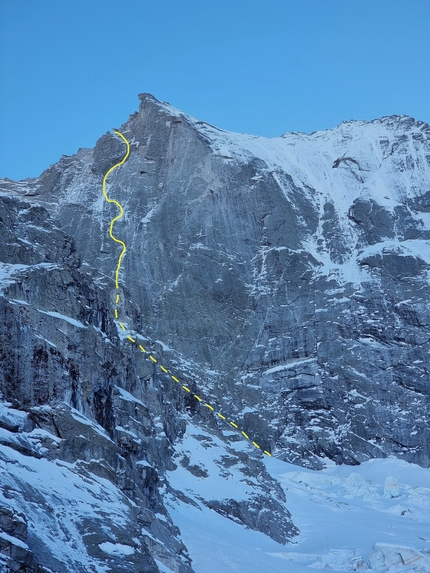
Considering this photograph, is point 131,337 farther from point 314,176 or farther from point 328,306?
point 314,176

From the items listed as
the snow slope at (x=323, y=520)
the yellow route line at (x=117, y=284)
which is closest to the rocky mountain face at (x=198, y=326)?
the yellow route line at (x=117, y=284)

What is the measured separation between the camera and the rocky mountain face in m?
42.6

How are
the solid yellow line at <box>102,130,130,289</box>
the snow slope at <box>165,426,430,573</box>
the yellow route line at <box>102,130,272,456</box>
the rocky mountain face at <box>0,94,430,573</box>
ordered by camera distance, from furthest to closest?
the solid yellow line at <box>102,130,130,289</box> < the yellow route line at <box>102,130,272,456</box> < the snow slope at <box>165,426,430,573</box> < the rocky mountain face at <box>0,94,430,573</box>

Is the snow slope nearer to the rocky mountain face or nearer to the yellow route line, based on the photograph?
the rocky mountain face

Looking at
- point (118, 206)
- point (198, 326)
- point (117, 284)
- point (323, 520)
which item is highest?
point (118, 206)

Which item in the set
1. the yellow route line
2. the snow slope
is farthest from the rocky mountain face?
the snow slope

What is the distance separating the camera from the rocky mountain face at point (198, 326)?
4262 cm

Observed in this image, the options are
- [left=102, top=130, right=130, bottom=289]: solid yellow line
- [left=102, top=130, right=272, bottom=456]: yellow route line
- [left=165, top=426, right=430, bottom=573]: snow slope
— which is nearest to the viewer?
[left=165, top=426, right=430, bottom=573]: snow slope

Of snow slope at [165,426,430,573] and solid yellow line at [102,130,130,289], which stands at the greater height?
solid yellow line at [102,130,130,289]

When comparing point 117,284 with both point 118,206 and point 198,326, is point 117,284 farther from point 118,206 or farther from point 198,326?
point 118,206

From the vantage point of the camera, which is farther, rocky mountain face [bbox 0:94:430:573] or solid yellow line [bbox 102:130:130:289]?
solid yellow line [bbox 102:130:130:289]

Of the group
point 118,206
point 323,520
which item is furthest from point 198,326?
point 323,520

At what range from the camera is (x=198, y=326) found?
392ft

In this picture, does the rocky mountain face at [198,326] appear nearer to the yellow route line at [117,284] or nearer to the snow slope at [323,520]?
the yellow route line at [117,284]
